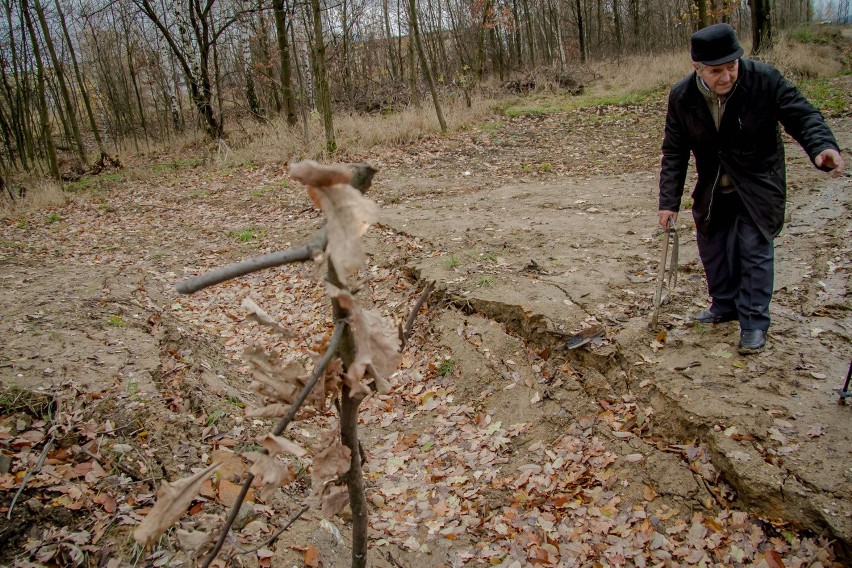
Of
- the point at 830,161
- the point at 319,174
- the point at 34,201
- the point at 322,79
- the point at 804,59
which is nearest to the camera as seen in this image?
the point at 319,174

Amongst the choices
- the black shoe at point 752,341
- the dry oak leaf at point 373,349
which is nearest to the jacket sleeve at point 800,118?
the black shoe at point 752,341

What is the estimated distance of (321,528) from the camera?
287 cm

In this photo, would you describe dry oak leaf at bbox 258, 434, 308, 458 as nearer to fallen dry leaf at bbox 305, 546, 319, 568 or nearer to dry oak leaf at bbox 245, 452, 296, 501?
dry oak leaf at bbox 245, 452, 296, 501

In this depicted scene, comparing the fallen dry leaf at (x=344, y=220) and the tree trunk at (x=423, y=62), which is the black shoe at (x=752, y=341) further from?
the tree trunk at (x=423, y=62)

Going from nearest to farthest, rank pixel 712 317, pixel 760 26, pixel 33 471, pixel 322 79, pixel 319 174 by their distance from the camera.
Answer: pixel 319 174
pixel 33 471
pixel 712 317
pixel 322 79
pixel 760 26

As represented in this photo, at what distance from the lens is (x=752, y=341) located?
3512mm

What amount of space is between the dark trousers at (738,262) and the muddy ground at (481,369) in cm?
27

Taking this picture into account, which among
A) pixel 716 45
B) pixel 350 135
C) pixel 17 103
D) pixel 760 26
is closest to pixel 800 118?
pixel 716 45

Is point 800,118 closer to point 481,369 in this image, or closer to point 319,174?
point 481,369

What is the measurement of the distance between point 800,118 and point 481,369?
2.69m

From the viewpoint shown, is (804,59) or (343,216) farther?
(804,59)

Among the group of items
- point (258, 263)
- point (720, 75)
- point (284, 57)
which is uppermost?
point (284, 57)

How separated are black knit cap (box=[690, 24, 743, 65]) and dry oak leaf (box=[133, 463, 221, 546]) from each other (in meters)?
3.37

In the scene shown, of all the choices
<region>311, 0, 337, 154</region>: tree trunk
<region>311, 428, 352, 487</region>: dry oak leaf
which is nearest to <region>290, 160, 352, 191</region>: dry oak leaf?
<region>311, 428, 352, 487</region>: dry oak leaf
